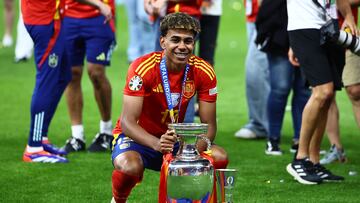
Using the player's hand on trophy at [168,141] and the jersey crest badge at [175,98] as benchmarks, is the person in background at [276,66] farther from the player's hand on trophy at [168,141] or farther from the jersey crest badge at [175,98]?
the player's hand on trophy at [168,141]

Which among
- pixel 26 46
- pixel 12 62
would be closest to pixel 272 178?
pixel 26 46

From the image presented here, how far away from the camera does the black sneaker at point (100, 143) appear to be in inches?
357

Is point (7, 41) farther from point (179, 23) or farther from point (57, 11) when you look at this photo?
point (179, 23)

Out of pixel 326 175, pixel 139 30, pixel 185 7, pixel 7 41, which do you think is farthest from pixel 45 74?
pixel 7 41

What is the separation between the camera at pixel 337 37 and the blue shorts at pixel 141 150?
5.82 feet

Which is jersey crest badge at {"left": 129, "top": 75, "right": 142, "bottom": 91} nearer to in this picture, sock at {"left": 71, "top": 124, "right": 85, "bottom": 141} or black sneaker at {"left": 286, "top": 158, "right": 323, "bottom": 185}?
black sneaker at {"left": 286, "top": 158, "right": 323, "bottom": 185}

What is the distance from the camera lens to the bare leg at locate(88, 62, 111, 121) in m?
8.99

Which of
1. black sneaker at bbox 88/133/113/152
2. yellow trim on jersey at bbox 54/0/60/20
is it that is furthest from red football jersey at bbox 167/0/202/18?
black sneaker at bbox 88/133/113/152

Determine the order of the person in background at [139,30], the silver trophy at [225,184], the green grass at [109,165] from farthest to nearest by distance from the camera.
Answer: the person in background at [139,30] → the green grass at [109,165] → the silver trophy at [225,184]

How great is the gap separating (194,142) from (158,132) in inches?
33.4

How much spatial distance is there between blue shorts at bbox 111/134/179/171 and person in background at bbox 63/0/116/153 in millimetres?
2658

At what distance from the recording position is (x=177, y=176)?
5.57 m

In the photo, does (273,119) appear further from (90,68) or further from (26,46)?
(26,46)

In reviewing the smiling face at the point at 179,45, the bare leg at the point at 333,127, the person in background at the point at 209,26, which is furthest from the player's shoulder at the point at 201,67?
the person in background at the point at 209,26
